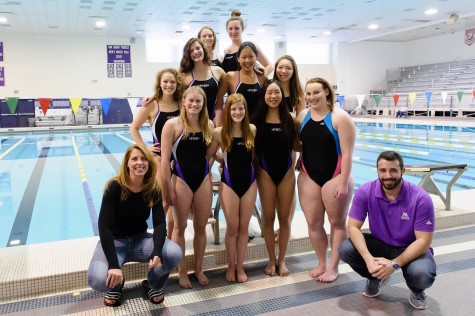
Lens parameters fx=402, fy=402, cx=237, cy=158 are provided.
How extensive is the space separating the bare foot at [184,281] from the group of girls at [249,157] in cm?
1

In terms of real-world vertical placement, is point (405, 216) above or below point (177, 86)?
below

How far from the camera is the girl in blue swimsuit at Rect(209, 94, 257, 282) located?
9.72 feet

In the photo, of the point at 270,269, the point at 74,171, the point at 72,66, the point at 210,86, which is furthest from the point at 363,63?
the point at 270,269

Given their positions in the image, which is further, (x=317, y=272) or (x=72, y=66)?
(x=72, y=66)

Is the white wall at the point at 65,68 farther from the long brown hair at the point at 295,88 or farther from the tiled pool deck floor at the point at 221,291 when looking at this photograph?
the long brown hair at the point at 295,88

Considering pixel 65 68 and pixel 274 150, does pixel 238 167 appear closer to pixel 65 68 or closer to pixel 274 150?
pixel 274 150

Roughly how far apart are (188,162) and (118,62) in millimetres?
20138

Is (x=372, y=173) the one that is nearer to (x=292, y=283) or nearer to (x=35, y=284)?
(x=292, y=283)

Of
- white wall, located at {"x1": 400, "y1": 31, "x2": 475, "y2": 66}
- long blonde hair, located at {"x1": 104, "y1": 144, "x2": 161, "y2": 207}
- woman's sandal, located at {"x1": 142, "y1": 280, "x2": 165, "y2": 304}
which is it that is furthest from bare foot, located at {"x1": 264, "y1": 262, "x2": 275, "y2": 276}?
white wall, located at {"x1": 400, "y1": 31, "x2": 475, "y2": 66}

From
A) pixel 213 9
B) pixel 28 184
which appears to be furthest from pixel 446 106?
pixel 28 184

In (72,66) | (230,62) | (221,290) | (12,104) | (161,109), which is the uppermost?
(72,66)

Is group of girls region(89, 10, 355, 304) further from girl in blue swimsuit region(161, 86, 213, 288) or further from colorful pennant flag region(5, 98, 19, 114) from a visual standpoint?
colorful pennant flag region(5, 98, 19, 114)

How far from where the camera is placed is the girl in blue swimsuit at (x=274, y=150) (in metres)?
3.09

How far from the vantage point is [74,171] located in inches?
340
